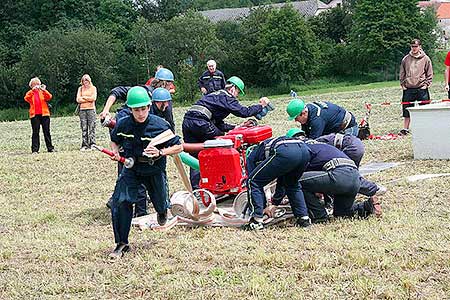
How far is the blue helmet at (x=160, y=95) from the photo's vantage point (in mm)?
8609

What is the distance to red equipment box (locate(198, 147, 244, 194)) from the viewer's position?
8.38 metres

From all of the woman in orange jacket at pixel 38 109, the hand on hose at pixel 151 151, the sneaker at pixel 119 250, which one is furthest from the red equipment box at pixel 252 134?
the woman in orange jacket at pixel 38 109

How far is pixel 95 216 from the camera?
9.30 m

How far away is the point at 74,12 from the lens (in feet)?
228

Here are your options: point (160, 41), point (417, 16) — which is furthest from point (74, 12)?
point (417, 16)

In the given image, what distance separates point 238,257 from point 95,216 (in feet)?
10.9

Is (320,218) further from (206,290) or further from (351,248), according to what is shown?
(206,290)

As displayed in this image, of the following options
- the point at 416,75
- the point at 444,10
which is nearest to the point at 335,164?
the point at 416,75

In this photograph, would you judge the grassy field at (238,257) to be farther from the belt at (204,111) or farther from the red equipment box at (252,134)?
the belt at (204,111)

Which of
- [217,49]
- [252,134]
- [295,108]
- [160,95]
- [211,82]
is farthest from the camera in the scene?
[217,49]

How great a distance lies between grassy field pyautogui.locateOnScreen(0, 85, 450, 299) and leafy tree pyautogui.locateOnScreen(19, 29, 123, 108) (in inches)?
1823

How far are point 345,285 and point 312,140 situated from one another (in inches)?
114

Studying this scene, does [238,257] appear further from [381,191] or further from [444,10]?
[444,10]

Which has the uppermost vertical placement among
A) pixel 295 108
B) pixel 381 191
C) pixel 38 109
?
pixel 295 108
